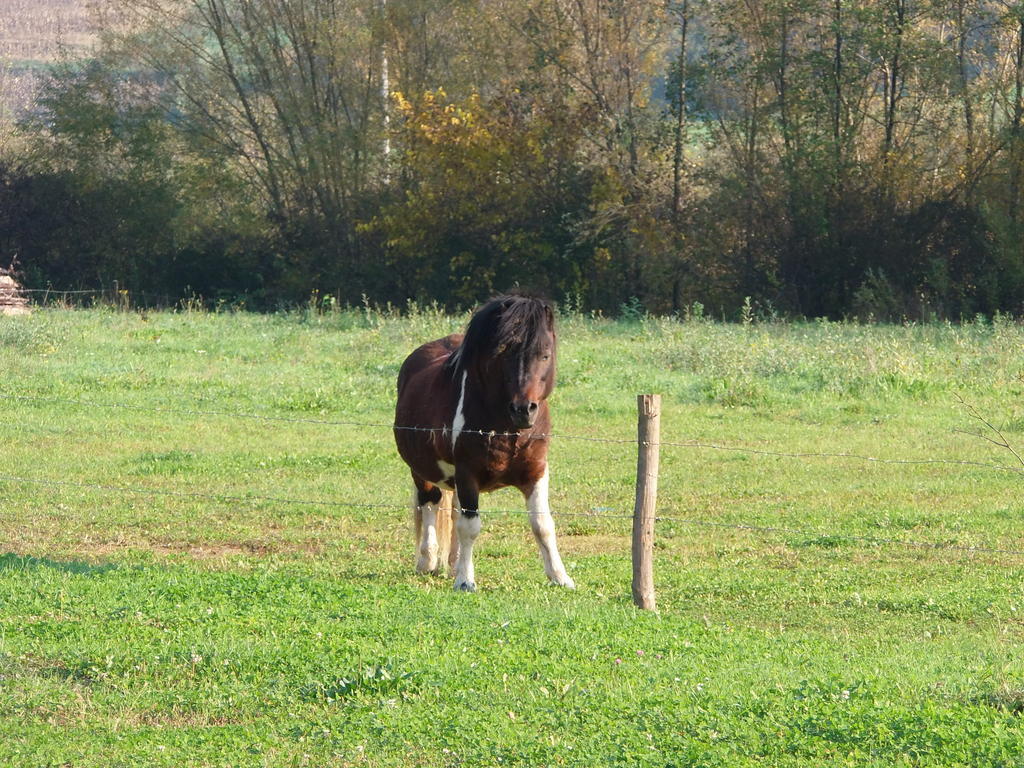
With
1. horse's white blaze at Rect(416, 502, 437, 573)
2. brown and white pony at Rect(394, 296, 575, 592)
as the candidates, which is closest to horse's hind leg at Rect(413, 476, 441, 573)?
horse's white blaze at Rect(416, 502, 437, 573)

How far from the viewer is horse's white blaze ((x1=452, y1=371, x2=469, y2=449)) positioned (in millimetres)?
9086

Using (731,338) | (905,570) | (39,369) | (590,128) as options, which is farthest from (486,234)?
(905,570)

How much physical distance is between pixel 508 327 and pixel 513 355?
20cm

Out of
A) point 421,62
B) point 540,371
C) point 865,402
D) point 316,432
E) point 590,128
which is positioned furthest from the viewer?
point 421,62

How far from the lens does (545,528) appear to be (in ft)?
29.6

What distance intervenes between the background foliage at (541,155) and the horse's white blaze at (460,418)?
1027 inches

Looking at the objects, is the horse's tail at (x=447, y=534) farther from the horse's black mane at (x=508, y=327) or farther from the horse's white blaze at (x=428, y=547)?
the horse's black mane at (x=508, y=327)

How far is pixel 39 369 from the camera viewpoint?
66.6 ft

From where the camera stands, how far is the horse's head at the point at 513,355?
8570 mm

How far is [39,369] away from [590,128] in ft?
69.1

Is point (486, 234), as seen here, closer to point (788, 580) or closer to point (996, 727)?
point (788, 580)

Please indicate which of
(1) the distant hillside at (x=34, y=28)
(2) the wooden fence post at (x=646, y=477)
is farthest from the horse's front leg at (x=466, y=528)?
(1) the distant hillside at (x=34, y=28)

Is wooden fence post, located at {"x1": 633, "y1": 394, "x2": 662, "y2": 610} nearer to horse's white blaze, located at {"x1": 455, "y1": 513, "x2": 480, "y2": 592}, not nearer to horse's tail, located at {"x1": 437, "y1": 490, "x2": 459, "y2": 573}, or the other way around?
horse's white blaze, located at {"x1": 455, "y1": 513, "x2": 480, "y2": 592}

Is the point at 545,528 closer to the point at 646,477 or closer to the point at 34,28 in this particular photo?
the point at 646,477
